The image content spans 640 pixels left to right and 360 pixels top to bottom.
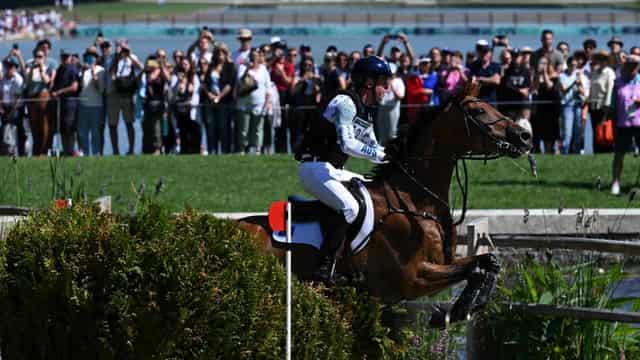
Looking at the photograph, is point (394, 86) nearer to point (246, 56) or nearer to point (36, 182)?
point (246, 56)

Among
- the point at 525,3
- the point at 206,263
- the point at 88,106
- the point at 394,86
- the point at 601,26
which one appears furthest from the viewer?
the point at 525,3

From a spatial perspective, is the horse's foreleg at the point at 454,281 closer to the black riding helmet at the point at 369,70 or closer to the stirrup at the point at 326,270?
the stirrup at the point at 326,270

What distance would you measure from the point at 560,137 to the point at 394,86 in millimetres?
2850

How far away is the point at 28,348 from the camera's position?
8.88 metres

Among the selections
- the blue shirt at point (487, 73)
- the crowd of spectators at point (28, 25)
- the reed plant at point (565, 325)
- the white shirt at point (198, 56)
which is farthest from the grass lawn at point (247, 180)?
the crowd of spectators at point (28, 25)

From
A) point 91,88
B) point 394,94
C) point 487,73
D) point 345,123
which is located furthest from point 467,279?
point 91,88

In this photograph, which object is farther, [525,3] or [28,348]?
[525,3]

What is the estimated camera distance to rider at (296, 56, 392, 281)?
10.6m

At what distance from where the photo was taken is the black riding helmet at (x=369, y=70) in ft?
35.2

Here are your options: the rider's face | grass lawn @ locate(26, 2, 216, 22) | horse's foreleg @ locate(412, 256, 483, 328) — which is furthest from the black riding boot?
grass lawn @ locate(26, 2, 216, 22)

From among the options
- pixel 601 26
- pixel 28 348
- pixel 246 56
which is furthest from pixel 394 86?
pixel 601 26

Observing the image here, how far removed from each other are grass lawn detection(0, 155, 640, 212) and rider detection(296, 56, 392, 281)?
19.1ft

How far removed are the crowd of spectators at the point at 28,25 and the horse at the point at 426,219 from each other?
70.1 meters

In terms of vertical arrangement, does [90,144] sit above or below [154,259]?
below
